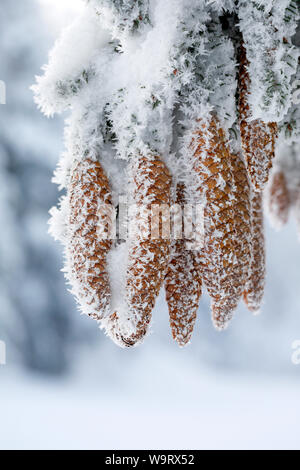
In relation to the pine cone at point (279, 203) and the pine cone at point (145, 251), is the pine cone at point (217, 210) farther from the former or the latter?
the pine cone at point (279, 203)

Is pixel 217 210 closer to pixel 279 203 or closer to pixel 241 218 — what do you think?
pixel 241 218

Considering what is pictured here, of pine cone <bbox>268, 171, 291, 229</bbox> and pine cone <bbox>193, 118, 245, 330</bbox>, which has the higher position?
pine cone <bbox>268, 171, 291, 229</bbox>

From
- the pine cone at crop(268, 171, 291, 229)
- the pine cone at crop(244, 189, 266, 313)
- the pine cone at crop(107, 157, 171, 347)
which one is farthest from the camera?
the pine cone at crop(268, 171, 291, 229)

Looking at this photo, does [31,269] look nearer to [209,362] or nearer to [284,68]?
[209,362]

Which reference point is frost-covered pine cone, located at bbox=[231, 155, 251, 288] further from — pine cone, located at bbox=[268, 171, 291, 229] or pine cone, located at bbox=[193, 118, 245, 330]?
pine cone, located at bbox=[268, 171, 291, 229]

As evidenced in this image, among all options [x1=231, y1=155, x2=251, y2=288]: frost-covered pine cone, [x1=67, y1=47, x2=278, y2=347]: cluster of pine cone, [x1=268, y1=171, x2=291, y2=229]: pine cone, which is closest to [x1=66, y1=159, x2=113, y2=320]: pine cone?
[x1=67, y1=47, x2=278, y2=347]: cluster of pine cone

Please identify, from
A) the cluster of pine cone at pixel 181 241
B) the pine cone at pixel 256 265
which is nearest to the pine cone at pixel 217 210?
the cluster of pine cone at pixel 181 241
